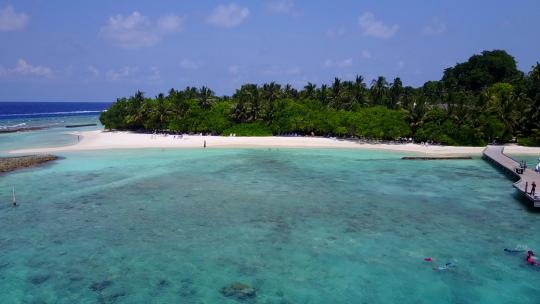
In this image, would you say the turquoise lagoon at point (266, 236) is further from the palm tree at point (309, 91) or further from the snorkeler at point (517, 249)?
the palm tree at point (309, 91)

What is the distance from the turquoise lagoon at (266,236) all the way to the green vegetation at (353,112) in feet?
59.8

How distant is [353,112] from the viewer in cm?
6334

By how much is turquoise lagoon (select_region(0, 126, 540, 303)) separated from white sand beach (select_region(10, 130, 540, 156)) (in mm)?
14884

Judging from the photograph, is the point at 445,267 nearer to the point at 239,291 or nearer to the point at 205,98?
the point at 239,291

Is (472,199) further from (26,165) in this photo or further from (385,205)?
(26,165)

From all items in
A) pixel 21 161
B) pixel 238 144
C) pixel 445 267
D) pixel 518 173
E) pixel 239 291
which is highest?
pixel 238 144

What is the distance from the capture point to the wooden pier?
87.4 feet

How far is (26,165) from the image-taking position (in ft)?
138

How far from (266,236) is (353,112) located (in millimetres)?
44761

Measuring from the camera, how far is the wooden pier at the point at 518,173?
1049 inches

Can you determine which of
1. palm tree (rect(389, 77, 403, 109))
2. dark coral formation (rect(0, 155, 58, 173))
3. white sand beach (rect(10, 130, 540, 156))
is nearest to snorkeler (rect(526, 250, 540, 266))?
white sand beach (rect(10, 130, 540, 156))

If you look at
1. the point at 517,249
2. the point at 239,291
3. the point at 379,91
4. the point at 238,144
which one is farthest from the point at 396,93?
the point at 239,291

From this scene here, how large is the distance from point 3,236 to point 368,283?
18.6m

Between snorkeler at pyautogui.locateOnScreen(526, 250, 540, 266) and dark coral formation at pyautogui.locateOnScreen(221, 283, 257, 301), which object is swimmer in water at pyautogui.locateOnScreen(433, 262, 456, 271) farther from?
dark coral formation at pyautogui.locateOnScreen(221, 283, 257, 301)
